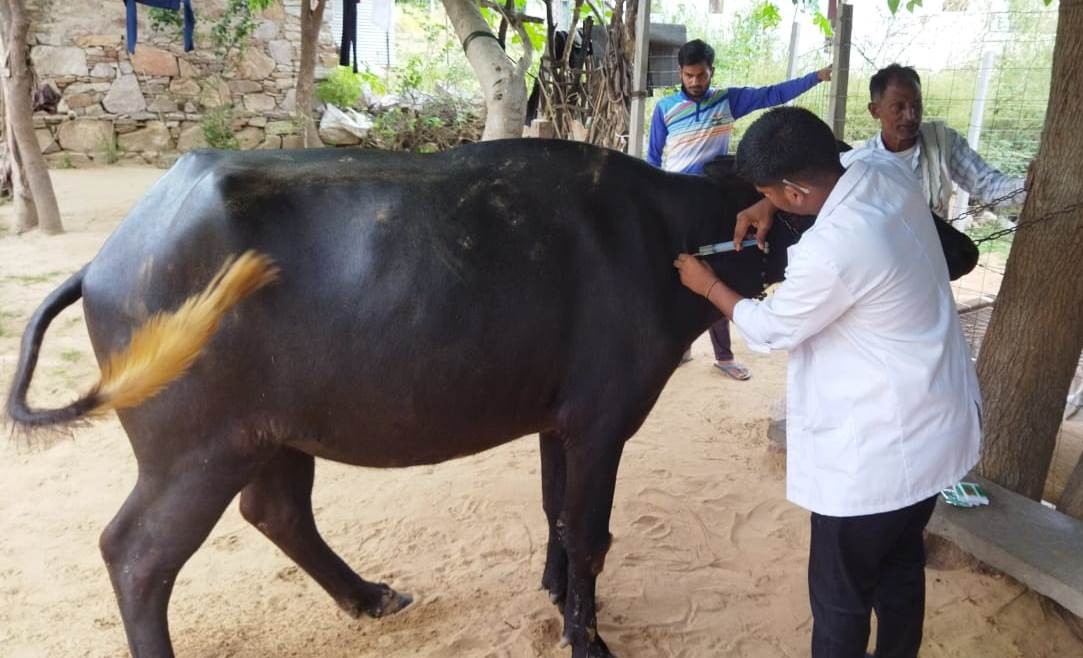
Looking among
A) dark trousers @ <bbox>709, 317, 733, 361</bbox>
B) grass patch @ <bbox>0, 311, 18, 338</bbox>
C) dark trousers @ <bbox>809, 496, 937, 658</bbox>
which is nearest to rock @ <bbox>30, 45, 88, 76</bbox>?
grass patch @ <bbox>0, 311, 18, 338</bbox>

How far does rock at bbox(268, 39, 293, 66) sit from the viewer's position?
44.7 ft

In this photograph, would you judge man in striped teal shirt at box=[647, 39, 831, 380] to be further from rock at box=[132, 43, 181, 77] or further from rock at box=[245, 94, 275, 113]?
rock at box=[132, 43, 181, 77]

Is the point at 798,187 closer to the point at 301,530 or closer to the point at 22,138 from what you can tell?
the point at 301,530

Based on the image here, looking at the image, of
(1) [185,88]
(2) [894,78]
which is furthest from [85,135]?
(2) [894,78]

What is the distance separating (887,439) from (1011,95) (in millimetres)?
6935

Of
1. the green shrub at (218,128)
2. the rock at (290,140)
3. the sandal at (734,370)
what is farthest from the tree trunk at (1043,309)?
the rock at (290,140)

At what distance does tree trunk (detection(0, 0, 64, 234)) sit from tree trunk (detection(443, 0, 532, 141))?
617cm

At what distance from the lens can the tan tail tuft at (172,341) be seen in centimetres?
207

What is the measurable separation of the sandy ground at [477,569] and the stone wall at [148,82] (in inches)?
360

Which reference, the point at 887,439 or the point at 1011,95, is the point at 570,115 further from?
the point at 887,439

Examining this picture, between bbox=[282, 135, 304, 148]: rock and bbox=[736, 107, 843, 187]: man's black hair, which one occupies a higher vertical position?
bbox=[736, 107, 843, 187]: man's black hair

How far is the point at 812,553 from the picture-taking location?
2.37 metres

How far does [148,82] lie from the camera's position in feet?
41.6

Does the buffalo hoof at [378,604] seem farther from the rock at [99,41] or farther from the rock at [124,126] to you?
the rock at [99,41]
